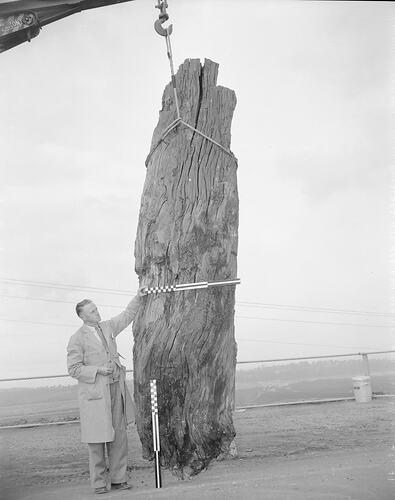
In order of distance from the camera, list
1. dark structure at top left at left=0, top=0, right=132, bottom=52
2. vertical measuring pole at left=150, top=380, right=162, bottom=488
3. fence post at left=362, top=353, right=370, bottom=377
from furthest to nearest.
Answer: fence post at left=362, top=353, right=370, bottom=377, dark structure at top left at left=0, top=0, right=132, bottom=52, vertical measuring pole at left=150, top=380, right=162, bottom=488

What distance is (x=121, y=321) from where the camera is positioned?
3879mm

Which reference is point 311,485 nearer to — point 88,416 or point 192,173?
point 88,416

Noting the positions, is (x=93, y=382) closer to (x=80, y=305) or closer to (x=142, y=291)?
(x=80, y=305)

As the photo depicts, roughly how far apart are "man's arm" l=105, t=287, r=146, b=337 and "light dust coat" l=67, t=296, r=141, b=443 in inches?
1.5

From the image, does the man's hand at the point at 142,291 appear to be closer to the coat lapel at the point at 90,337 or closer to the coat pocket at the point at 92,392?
the coat lapel at the point at 90,337

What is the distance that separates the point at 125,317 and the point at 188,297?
1.36ft

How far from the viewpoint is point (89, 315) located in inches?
151

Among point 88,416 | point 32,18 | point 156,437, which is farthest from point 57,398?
point 32,18

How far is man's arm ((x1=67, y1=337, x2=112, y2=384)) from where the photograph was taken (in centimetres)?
373

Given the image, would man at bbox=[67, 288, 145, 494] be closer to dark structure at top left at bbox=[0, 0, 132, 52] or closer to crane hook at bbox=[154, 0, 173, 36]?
crane hook at bbox=[154, 0, 173, 36]

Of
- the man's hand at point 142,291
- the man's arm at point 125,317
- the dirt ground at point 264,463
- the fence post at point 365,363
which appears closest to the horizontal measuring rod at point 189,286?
the man's hand at point 142,291

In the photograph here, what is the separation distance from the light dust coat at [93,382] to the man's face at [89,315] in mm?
36

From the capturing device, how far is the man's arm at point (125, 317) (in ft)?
12.7

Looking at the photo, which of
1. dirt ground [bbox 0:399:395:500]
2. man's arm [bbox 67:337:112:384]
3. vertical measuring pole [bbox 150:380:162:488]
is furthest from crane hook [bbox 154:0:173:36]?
dirt ground [bbox 0:399:395:500]
